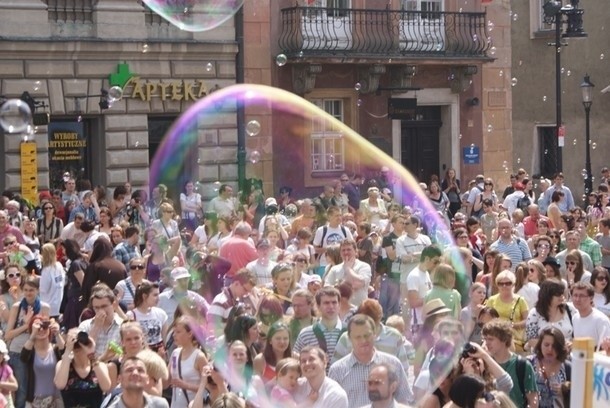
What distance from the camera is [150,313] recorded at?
34.9 ft

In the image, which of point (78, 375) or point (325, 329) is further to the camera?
point (325, 329)

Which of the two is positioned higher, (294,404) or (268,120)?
(268,120)

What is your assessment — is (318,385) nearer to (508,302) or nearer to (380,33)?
(508,302)

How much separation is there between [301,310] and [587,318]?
1996 mm

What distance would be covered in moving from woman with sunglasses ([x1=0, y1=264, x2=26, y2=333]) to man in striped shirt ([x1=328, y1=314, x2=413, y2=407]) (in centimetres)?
382

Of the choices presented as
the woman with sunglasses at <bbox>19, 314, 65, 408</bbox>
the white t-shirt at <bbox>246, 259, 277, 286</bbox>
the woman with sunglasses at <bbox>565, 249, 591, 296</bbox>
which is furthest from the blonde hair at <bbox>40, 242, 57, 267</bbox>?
the woman with sunglasses at <bbox>565, 249, 591, 296</bbox>

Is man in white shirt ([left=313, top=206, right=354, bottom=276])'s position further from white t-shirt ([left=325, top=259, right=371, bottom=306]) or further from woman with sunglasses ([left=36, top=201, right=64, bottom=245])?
woman with sunglasses ([left=36, top=201, right=64, bottom=245])

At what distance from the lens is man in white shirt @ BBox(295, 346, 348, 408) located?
7957 mm

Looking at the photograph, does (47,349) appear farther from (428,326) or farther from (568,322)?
(568,322)

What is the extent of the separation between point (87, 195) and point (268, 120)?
7587mm

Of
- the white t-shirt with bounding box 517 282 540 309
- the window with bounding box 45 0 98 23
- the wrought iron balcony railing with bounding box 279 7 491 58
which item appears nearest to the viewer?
the white t-shirt with bounding box 517 282 540 309

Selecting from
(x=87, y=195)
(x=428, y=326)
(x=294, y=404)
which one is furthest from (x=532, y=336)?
(x=87, y=195)

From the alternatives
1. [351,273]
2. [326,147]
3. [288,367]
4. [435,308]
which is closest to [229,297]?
[351,273]

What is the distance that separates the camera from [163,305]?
→ 1149 cm
